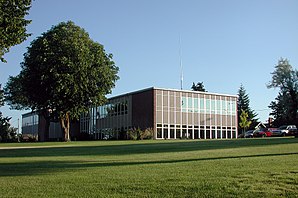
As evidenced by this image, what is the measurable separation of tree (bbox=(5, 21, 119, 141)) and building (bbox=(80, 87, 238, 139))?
13196mm

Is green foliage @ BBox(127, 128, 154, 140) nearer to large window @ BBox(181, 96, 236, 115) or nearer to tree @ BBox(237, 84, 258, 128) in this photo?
large window @ BBox(181, 96, 236, 115)

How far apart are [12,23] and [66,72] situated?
20.8 meters

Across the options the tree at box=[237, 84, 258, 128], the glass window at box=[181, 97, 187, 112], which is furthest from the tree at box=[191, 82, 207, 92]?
the glass window at box=[181, 97, 187, 112]

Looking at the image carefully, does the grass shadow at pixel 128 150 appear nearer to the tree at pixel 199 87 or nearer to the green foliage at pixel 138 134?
the green foliage at pixel 138 134

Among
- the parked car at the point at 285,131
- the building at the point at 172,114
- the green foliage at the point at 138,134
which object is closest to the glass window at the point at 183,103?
A: the building at the point at 172,114

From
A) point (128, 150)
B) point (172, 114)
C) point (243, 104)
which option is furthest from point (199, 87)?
point (128, 150)

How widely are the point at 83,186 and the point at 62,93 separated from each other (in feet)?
119

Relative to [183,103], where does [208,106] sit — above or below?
below

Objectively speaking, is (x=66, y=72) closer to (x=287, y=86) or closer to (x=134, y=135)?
(x=134, y=135)

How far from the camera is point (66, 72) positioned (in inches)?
1774

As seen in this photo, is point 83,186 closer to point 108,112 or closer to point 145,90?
point 145,90

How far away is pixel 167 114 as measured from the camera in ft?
205

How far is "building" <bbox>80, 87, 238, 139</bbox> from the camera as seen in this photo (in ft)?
204

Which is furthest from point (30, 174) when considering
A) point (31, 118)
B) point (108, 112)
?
point (31, 118)
